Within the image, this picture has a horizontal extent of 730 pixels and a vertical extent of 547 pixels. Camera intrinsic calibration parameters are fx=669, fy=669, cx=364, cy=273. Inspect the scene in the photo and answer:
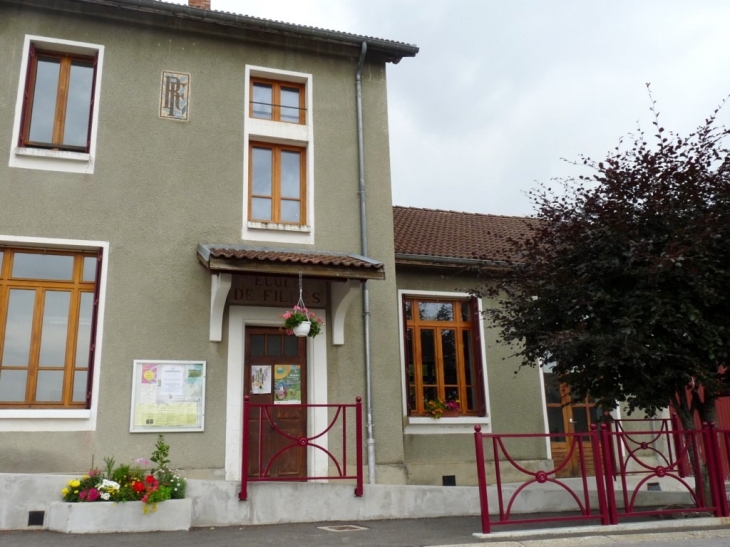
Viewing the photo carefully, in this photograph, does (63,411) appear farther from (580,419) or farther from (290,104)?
(580,419)

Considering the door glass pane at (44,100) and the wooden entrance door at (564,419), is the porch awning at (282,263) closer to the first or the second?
the door glass pane at (44,100)

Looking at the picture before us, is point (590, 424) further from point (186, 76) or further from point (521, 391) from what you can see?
point (186, 76)

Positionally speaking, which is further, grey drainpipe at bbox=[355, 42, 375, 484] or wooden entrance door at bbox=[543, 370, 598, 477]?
wooden entrance door at bbox=[543, 370, 598, 477]


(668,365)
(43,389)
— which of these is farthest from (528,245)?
(43,389)

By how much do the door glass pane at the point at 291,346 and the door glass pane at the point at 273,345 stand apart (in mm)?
94

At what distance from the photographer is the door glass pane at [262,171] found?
32.0 feet

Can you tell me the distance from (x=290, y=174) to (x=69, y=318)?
368cm

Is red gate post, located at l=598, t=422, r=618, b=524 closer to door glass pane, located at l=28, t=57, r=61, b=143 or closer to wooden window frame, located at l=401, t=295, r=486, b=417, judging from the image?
wooden window frame, located at l=401, t=295, r=486, b=417

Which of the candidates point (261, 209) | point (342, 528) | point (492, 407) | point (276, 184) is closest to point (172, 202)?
point (261, 209)

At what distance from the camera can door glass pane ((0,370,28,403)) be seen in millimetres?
7984

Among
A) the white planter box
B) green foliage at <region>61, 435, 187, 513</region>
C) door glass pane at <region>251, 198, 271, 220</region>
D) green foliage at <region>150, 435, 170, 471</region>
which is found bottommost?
the white planter box

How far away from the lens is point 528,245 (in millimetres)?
8391

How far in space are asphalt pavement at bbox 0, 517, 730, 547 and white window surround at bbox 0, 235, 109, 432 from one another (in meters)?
1.28


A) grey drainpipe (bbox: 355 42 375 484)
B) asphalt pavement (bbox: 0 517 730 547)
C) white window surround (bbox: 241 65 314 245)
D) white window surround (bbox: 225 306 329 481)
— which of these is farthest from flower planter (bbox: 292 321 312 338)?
asphalt pavement (bbox: 0 517 730 547)
